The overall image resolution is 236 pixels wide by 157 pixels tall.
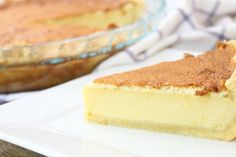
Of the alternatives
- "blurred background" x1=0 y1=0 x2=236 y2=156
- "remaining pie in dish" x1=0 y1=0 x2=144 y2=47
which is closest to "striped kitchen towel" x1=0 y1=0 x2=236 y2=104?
"blurred background" x1=0 y1=0 x2=236 y2=156

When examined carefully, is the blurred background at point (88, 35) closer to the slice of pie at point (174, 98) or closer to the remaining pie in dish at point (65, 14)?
the remaining pie in dish at point (65, 14)

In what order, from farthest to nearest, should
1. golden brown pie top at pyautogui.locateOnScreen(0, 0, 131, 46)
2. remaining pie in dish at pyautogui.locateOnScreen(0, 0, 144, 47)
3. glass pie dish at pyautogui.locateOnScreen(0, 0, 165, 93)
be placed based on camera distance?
remaining pie in dish at pyautogui.locateOnScreen(0, 0, 144, 47), golden brown pie top at pyautogui.locateOnScreen(0, 0, 131, 46), glass pie dish at pyautogui.locateOnScreen(0, 0, 165, 93)

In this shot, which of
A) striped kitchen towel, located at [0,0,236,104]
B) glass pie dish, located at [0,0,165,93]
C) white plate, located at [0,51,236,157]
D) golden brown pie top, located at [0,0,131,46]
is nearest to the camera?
white plate, located at [0,51,236,157]

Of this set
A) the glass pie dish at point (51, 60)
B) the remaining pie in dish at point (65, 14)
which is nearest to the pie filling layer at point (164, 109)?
the glass pie dish at point (51, 60)

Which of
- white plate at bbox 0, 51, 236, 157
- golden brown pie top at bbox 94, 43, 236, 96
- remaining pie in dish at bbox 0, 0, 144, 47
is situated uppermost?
remaining pie in dish at bbox 0, 0, 144, 47

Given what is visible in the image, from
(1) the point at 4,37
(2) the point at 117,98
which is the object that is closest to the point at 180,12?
(1) the point at 4,37

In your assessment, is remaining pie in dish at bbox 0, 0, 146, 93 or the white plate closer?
the white plate

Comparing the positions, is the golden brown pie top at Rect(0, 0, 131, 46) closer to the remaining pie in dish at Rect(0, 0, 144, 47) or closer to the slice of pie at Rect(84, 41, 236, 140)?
the remaining pie in dish at Rect(0, 0, 144, 47)
